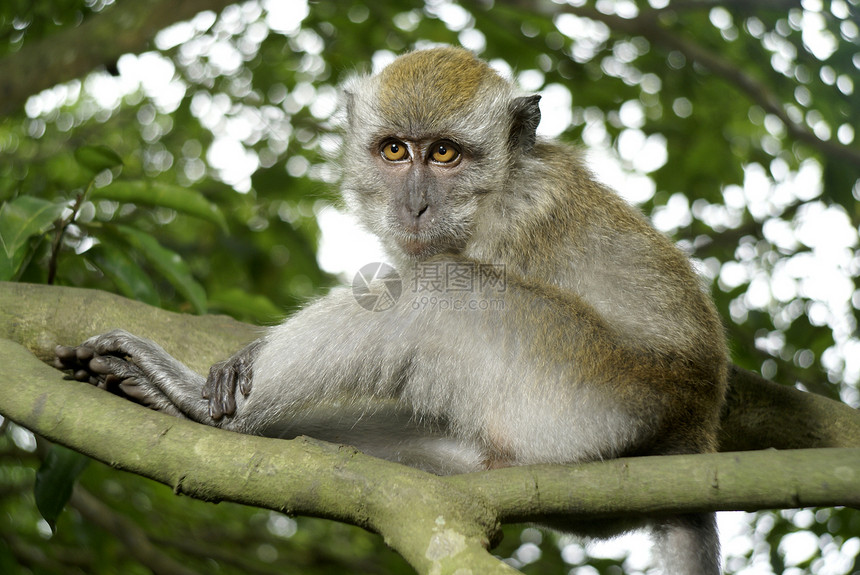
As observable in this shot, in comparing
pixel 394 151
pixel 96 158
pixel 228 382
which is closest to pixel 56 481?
pixel 228 382

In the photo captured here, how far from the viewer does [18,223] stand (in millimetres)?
3830

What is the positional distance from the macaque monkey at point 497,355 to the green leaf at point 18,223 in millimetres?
583

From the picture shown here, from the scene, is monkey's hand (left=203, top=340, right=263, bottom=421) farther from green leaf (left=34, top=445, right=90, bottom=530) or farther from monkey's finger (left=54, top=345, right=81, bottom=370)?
green leaf (left=34, top=445, right=90, bottom=530)

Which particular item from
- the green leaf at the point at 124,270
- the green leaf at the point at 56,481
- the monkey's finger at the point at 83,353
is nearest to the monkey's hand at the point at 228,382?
the monkey's finger at the point at 83,353

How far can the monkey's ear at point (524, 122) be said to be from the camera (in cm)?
475

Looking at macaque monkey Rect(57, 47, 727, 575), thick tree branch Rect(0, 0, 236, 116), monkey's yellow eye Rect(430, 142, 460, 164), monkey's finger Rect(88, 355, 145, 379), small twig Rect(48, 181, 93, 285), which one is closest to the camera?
macaque monkey Rect(57, 47, 727, 575)

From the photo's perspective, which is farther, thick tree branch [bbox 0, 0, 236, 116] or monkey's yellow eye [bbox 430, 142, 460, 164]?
Result: thick tree branch [bbox 0, 0, 236, 116]

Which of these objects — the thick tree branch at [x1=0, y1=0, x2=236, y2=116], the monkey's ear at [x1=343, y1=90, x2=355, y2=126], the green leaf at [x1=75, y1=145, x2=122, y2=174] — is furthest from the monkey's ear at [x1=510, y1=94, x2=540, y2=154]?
the thick tree branch at [x1=0, y1=0, x2=236, y2=116]

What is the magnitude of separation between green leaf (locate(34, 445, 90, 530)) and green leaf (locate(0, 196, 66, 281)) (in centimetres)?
98

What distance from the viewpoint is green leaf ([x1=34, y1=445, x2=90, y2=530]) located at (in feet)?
12.7

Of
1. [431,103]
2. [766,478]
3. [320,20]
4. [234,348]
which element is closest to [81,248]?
[234,348]

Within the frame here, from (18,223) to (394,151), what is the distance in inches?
82.8

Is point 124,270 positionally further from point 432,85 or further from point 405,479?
point 405,479

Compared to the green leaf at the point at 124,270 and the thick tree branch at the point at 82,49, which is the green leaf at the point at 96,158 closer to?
the green leaf at the point at 124,270
